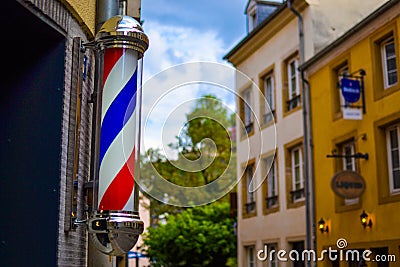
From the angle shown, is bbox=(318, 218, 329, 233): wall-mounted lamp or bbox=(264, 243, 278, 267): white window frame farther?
bbox=(264, 243, 278, 267): white window frame

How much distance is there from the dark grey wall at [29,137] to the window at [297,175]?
1642 cm

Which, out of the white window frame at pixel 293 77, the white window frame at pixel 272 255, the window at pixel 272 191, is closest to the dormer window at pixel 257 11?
the white window frame at pixel 293 77

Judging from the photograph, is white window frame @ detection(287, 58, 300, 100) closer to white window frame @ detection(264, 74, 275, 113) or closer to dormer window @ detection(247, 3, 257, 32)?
white window frame @ detection(264, 74, 275, 113)

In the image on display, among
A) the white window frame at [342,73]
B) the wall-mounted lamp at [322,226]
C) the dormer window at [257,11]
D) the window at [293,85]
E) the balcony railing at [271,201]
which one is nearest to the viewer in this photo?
the white window frame at [342,73]

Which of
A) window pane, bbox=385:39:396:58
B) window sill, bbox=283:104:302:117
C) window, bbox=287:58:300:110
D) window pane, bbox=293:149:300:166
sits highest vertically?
window, bbox=287:58:300:110

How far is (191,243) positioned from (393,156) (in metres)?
12.1

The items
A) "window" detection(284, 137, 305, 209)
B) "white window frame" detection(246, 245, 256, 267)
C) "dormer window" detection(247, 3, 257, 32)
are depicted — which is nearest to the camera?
"window" detection(284, 137, 305, 209)

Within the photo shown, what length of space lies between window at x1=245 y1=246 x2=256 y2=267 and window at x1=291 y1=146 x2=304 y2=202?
374cm

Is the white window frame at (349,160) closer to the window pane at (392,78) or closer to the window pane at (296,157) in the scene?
the window pane at (392,78)

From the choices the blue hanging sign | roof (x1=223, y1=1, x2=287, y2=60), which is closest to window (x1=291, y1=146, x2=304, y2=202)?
the blue hanging sign

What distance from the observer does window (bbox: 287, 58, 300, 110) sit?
19172 mm

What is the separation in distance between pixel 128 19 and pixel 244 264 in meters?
20.9

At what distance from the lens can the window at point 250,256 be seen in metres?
21.9

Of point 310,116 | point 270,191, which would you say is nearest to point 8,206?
point 310,116
